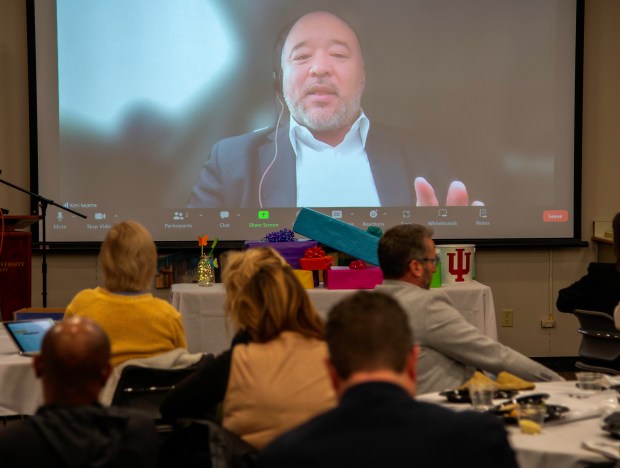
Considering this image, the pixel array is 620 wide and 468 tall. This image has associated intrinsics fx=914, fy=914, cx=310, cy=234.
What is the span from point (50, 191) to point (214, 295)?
2.16 meters

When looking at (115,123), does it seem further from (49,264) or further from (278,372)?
(278,372)

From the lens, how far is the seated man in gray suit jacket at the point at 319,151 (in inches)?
257

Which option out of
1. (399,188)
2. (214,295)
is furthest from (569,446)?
(399,188)

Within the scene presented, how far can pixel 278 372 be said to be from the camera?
94.7 inches

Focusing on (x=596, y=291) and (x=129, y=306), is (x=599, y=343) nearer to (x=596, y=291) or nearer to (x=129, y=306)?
(x=596, y=291)

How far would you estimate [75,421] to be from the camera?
178 centimetres

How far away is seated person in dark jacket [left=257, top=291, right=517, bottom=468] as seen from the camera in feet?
4.68

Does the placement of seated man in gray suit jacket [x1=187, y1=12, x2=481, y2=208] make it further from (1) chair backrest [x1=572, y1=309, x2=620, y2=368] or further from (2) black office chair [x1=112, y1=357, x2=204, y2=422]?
(2) black office chair [x1=112, y1=357, x2=204, y2=422]

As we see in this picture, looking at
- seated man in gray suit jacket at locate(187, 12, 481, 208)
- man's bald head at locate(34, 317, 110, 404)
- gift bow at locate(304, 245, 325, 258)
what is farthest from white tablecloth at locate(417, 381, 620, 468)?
seated man in gray suit jacket at locate(187, 12, 481, 208)

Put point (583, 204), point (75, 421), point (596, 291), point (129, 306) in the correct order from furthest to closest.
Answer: point (583, 204), point (596, 291), point (129, 306), point (75, 421)

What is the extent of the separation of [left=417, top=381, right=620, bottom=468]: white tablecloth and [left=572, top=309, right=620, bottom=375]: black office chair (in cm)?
149

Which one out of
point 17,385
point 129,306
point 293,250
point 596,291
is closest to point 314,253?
point 293,250

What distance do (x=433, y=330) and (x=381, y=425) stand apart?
183 cm

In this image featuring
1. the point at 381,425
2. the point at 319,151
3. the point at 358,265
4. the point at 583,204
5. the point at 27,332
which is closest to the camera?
the point at 381,425
